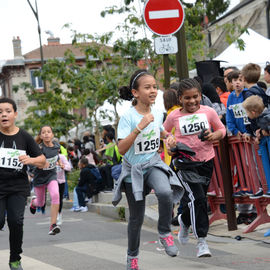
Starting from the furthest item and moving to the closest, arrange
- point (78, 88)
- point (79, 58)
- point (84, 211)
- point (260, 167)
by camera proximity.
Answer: point (79, 58) < point (78, 88) < point (84, 211) < point (260, 167)

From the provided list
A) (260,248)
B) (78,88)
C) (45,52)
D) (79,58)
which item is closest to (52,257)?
(260,248)

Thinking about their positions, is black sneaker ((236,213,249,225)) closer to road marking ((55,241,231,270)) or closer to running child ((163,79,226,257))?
road marking ((55,241,231,270))

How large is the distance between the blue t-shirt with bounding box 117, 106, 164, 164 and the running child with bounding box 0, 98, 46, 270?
110 cm

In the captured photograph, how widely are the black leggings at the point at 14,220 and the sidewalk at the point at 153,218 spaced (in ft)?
8.80

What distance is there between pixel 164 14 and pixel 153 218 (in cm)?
312

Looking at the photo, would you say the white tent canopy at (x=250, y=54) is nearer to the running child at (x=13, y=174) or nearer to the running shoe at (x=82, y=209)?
the running shoe at (x=82, y=209)

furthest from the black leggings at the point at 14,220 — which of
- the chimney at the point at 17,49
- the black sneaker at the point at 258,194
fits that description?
the chimney at the point at 17,49

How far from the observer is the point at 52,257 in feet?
25.5

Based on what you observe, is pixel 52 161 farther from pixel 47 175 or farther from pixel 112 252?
pixel 112 252

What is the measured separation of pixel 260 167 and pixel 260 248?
1.23 meters

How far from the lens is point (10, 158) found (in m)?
6.75

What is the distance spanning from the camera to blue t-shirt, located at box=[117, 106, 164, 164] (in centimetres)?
629

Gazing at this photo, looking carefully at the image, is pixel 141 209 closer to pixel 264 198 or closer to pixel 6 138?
pixel 6 138

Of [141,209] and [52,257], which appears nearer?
[141,209]
